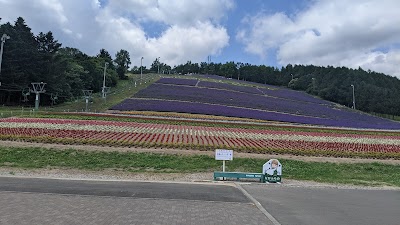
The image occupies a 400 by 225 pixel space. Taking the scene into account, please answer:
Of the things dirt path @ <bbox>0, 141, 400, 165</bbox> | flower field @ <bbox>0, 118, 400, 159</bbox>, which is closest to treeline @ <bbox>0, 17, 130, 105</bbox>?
flower field @ <bbox>0, 118, 400, 159</bbox>

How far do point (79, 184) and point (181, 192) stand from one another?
3856 mm

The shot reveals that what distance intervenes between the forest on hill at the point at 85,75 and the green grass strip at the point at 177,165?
39941 mm

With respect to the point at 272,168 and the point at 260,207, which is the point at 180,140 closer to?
the point at 272,168

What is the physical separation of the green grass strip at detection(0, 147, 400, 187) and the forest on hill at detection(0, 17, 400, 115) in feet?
131

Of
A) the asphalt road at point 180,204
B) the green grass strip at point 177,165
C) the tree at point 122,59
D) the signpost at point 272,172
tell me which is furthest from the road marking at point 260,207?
the tree at point 122,59

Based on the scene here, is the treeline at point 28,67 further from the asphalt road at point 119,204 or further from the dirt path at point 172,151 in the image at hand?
the asphalt road at point 119,204

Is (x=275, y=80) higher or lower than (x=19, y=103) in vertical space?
higher

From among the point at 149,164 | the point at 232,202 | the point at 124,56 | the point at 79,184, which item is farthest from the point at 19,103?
the point at 124,56

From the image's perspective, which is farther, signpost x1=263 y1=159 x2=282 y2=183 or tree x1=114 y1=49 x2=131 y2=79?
tree x1=114 y1=49 x2=131 y2=79

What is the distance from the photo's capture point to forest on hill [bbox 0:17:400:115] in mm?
56188

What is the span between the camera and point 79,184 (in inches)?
497

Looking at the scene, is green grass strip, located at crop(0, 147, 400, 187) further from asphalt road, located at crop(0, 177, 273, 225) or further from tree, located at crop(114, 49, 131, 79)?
tree, located at crop(114, 49, 131, 79)

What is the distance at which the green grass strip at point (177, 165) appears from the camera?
17.2 m

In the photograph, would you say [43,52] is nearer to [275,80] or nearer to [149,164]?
[149,164]
